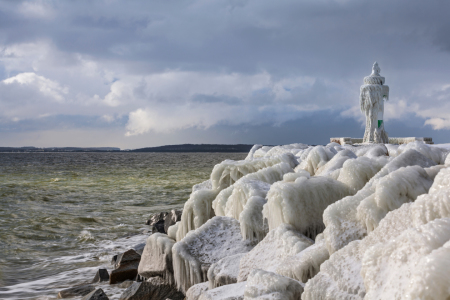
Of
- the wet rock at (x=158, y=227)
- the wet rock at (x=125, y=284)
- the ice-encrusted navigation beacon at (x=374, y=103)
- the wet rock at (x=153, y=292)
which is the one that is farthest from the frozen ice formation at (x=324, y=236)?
the ice-encrusted navigation beacon at (x=374, y=103)

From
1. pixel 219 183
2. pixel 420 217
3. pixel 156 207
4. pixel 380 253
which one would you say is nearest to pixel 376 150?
pixel 219 183

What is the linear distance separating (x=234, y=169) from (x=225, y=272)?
12.9 feet

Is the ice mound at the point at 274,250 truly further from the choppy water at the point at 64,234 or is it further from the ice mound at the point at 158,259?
the choppy water at the point at 64,234

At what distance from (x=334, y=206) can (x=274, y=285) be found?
4.53ft

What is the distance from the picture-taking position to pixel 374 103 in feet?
77.0

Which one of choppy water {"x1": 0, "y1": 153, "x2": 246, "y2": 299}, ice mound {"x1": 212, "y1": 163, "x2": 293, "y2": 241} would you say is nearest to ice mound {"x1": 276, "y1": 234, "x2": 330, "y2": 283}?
ice mound {"x1": 212, "y1": 163, "x2": 293, "y2": 241}

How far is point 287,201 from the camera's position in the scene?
518cm

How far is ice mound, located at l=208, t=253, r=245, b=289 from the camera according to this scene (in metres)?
4.76

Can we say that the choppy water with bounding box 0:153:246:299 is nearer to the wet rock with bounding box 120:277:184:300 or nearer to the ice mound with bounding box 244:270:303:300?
the wet rock with bounding box 120:277:184:300

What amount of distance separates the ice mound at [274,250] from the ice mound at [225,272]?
223mm

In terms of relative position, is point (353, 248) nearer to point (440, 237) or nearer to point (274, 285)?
point (274, 285)

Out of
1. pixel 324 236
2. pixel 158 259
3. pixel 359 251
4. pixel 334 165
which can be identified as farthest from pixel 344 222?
pixel 158 259

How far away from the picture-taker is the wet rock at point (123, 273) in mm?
7691

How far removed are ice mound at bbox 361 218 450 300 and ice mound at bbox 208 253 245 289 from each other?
236 cm
